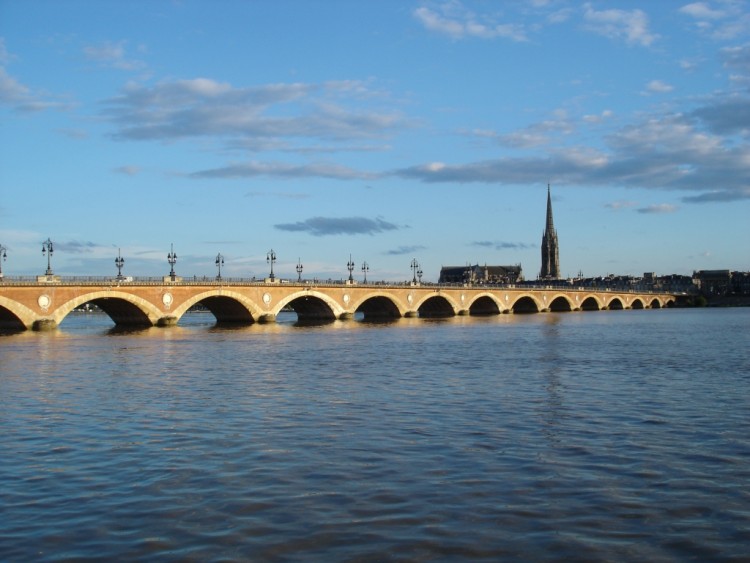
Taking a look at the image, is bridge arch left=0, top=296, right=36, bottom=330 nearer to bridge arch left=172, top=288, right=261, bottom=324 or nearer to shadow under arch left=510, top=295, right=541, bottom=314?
bridge arch left=172, top=288, right=261, bottom=324

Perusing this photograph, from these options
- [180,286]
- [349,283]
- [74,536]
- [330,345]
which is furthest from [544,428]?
[349,283]

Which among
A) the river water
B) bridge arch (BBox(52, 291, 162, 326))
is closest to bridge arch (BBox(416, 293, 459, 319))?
bridge arch (BBox(52, 291, 162, 326))

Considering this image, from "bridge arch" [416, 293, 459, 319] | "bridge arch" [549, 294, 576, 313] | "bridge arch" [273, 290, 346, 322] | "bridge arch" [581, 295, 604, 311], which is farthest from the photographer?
"bridge arch" [581, 295, 604, 311]

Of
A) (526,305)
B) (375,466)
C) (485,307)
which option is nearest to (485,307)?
(485,307)

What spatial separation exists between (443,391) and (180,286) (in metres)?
51.7

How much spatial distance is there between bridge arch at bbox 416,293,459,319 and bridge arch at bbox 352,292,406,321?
10.0 metres

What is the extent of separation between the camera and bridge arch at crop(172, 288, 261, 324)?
7619cm

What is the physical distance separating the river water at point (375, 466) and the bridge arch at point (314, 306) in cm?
5752

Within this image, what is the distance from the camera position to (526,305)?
511ft

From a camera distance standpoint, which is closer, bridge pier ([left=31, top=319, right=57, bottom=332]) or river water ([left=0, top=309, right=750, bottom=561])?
river water ([left=0, top=309, right=750, bottom=561])

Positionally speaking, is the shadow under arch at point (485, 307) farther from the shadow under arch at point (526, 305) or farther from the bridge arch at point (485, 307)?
the shadow under arch at point (526, 305)

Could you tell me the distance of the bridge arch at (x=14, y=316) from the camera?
60.5 metres

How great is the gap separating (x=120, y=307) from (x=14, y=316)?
45.6ft

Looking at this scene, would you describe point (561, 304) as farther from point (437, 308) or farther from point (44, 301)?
point (44, 301)
